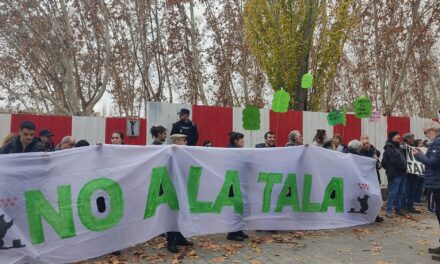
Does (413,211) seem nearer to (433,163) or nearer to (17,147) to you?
(433,163)

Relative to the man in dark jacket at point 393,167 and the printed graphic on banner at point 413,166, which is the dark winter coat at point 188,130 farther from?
the printed graphic on banner at point 413,166

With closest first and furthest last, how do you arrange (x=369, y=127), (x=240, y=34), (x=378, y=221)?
1. (x=378, y=221)
2. (x=369, y=127)
3. (x=240, y=34)

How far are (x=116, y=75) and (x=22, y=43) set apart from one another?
10.4 meters

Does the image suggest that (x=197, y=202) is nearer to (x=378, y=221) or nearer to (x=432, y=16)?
(x=378, y=221)

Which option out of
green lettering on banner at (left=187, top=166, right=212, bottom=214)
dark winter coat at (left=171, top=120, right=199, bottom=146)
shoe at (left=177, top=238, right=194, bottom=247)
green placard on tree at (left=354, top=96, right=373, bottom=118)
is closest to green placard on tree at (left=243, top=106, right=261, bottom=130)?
dark winter coat at (left=171, top=120, right=199, bottom=146)

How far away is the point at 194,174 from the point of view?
665 cm

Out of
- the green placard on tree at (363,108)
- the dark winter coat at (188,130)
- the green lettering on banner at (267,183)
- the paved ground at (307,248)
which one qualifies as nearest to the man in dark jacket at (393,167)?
the paved ground at (307,248)

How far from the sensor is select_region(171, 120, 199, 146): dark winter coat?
9.62 meters

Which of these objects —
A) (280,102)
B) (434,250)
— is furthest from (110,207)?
(280,102)

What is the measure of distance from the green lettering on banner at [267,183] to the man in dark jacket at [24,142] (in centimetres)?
351

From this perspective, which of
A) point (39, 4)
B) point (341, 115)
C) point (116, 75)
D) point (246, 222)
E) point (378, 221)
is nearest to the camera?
point (246, 222)

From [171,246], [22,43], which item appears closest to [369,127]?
[171,246]

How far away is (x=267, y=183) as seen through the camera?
7.35m

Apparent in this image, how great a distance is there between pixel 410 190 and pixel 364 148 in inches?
73.8
